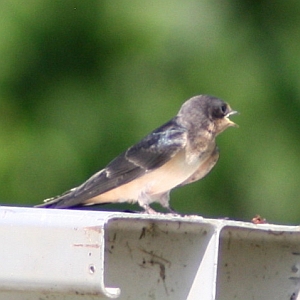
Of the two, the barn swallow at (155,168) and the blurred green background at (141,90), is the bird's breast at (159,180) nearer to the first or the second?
the barn swallow at (155,168)

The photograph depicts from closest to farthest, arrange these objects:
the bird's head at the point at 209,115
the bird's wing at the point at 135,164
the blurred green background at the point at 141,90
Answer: the bird's wing at the point at 135,164 → the bird's head at the point at 209,115 → the blurred green background at the point at 141,90

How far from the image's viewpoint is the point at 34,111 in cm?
534

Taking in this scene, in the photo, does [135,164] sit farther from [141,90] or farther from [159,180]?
[141,90]

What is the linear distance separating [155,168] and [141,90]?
1.35 meters

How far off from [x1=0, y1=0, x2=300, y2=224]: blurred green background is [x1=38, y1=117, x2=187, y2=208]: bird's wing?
801mm

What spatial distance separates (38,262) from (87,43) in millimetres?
3981

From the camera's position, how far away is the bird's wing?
402 cm

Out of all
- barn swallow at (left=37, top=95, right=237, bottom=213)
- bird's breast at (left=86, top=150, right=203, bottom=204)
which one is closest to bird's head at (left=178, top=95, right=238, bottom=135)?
barn swallow at (left=37, top=95, right=237, bottom=213)

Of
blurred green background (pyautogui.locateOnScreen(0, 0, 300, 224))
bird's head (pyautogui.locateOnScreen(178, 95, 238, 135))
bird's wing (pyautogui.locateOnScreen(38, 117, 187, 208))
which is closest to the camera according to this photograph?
bird's wing (pyautogui.locateOnScreen(38, 117, 187, 208))

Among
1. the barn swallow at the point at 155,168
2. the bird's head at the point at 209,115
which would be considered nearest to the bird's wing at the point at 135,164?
the barn swallow at the point at 155,168

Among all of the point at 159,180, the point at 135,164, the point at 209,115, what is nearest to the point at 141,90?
the point at 209,115

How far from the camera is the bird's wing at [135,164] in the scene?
4.02m

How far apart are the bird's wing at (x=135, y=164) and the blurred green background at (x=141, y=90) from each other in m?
0.80

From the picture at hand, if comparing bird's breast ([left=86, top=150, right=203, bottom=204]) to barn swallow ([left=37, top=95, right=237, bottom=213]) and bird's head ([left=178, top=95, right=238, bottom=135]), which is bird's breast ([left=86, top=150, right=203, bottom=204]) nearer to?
barn swallow ([left=37, top=95, right=237, bottom=213])
